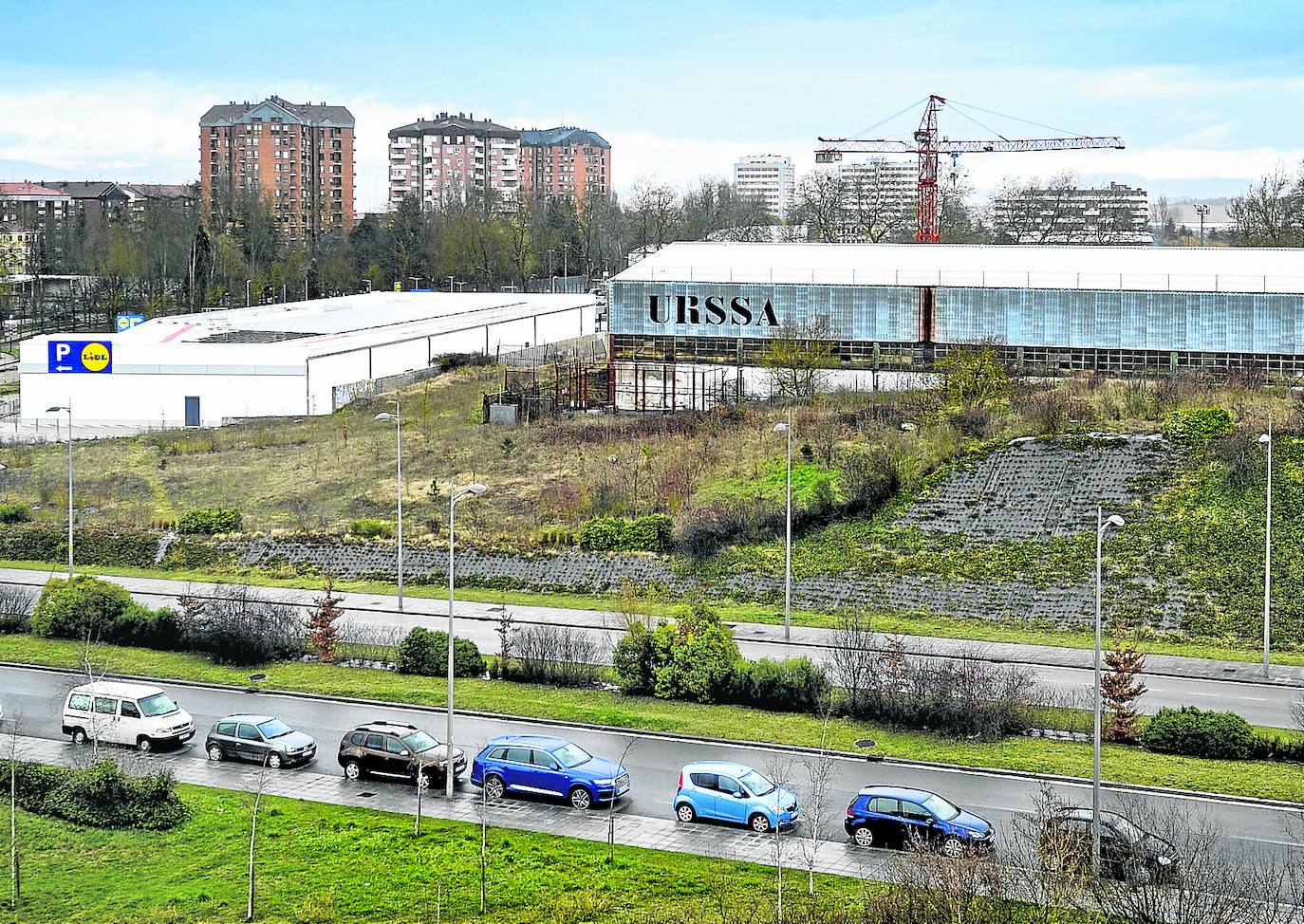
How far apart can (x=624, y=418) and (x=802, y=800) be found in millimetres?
32265

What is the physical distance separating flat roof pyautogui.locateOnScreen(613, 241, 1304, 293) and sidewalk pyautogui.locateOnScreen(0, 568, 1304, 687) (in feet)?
76.8

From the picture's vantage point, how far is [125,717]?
87.2 ft

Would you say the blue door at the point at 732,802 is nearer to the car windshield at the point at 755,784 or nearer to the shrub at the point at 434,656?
the car windshield at the point at 755,784

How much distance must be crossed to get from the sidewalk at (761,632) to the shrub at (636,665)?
12.8 ft

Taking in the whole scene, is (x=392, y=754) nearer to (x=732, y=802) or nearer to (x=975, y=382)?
(x=732, y=802)

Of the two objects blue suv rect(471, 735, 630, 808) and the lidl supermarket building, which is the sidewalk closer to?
blue suv rect(471, 735, 630, 808)

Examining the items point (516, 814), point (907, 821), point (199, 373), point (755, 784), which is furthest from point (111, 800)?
point (199, 373)

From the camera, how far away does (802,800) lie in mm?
23156

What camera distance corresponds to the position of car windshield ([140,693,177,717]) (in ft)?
87.5

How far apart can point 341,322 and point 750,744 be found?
5543 centimetres

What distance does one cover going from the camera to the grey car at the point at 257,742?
25375mm

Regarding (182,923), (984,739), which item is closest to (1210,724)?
(984,739)

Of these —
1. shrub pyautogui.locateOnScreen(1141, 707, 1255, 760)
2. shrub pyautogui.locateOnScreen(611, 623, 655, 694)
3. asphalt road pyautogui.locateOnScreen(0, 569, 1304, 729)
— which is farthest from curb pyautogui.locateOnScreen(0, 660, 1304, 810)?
asphalt road pyautogui.locateOnScreen(0, 569, 1304, 729)

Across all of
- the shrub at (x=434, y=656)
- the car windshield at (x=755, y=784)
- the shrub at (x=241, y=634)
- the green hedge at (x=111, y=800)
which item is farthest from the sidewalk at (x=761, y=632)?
the green hedge at (x=111, y=800)
